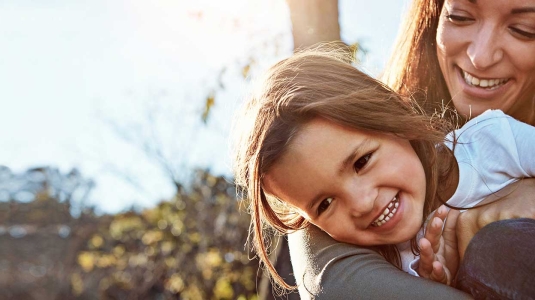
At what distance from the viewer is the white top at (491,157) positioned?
2092 mm

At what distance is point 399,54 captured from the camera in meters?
2.96

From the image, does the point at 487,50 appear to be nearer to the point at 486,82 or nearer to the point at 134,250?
the point at 486,82

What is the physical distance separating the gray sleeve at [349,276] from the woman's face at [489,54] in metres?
0.82

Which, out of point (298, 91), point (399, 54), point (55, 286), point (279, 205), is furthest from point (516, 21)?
point (55, 286)

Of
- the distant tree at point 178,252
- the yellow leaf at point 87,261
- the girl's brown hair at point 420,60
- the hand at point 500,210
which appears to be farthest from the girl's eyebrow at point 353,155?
the yellow leaf at point 87,261

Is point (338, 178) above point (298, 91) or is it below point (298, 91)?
below

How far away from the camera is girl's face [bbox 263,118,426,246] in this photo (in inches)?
86.9

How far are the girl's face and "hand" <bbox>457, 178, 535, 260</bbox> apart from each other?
22 cm

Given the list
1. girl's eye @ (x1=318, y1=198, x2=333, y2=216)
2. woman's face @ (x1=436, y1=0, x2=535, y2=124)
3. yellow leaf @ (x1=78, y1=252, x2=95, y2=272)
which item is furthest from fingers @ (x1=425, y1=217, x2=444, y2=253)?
yellow leaf @ (x1=78, y1=252, x2=95, y2=272)

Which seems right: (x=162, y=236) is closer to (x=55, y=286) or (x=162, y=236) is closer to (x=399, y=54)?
(x=55, y=286)

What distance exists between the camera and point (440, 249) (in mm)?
2096

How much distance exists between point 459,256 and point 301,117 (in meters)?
0.65

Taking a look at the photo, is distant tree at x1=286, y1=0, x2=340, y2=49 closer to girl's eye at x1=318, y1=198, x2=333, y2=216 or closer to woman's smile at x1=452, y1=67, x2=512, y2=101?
woman's smile at x1=452, y1=67, x2=512, y2=101

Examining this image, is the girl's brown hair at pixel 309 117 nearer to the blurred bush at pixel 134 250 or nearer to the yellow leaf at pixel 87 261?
the blurred bush at pixel 134 250
